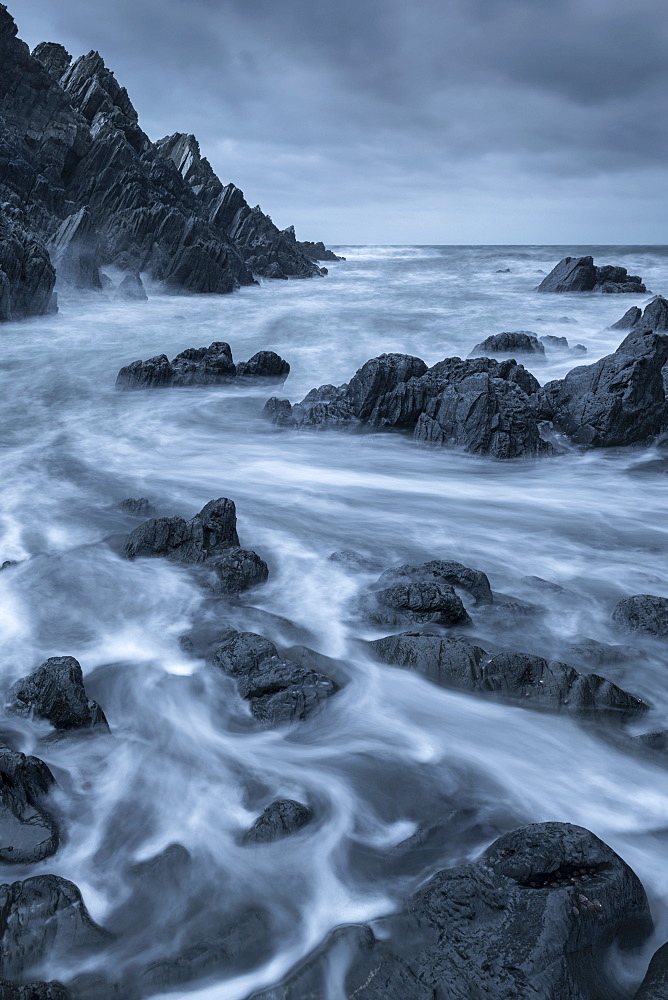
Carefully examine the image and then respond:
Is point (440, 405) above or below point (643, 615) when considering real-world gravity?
above

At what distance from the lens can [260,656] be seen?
16.0 ft

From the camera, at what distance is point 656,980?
2.60m

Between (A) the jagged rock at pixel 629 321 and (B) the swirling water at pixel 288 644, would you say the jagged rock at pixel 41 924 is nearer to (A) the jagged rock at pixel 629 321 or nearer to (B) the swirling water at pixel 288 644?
(B) the swirling water at pixel 288 644

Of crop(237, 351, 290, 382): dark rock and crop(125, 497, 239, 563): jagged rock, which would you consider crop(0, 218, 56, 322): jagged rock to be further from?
crop(125, 497, 239, 563): jagged rock

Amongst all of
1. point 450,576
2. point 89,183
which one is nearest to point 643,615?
point 450,576

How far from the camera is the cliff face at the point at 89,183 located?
32.6 meters

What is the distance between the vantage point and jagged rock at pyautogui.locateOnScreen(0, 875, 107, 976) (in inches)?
110

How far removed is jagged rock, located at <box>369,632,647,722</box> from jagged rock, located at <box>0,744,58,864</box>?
244 centimetres

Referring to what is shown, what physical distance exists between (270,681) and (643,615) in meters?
2.99

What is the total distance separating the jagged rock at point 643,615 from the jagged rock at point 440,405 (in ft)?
15.8

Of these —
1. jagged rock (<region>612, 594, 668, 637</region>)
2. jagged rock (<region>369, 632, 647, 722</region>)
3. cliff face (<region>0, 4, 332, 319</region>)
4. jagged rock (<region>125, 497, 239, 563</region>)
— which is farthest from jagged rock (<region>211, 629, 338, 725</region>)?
cliff face (<region>0, 4, 332, 319</region>)

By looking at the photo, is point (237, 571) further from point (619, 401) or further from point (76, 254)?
point (76, 254)

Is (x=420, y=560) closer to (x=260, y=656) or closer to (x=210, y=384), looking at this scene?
(x=260, y=656)

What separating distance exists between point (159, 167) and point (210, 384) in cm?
3700
